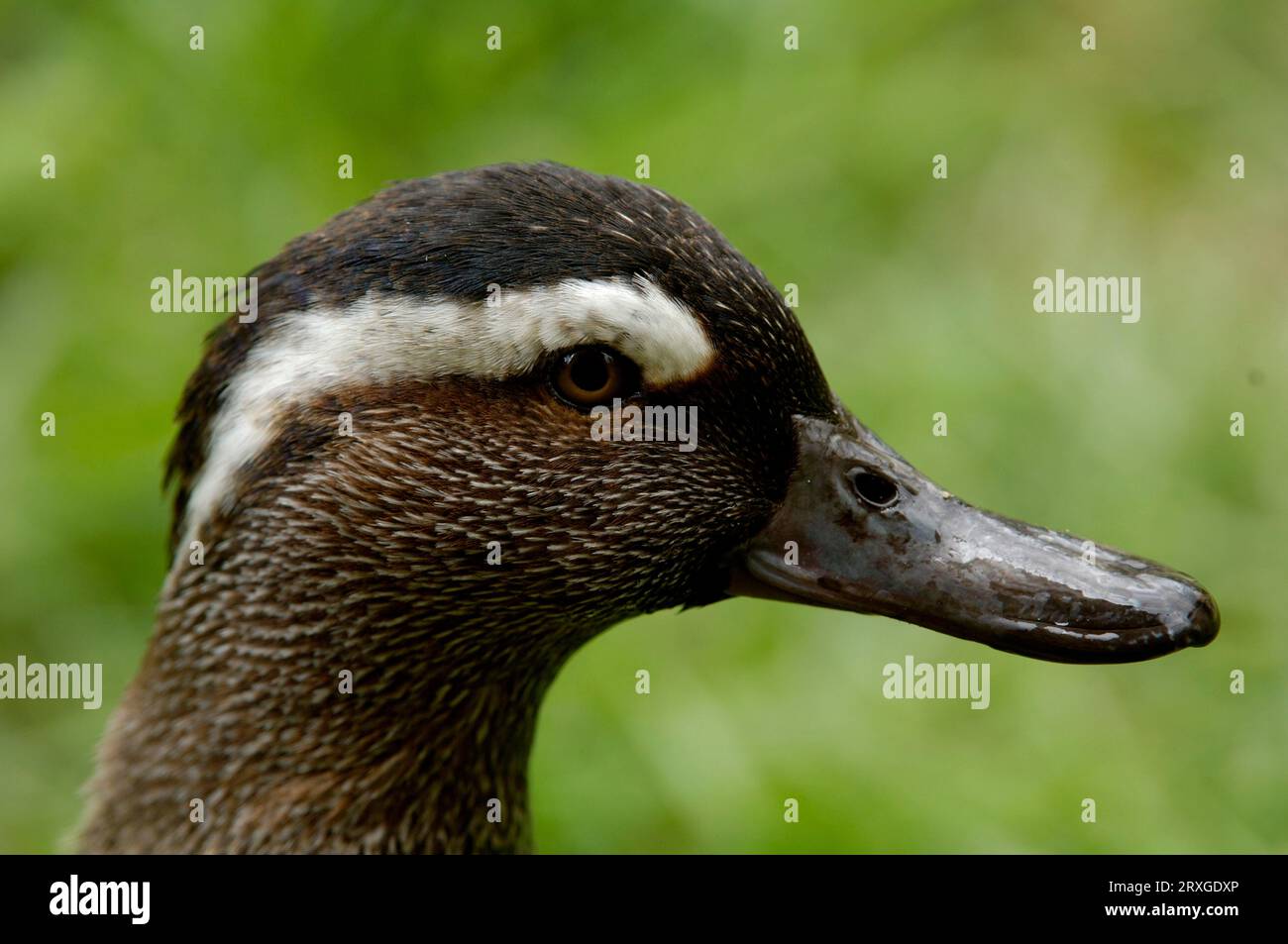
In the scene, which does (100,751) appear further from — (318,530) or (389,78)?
(389,78)

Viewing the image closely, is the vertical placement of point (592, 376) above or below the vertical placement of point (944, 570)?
above

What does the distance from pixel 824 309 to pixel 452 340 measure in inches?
107

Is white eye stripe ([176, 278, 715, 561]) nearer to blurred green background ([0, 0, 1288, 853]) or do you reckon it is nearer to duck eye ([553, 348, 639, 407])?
duck eye ([553, 348, 639, 407])

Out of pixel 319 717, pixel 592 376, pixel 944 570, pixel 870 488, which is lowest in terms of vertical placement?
pixel 319 717

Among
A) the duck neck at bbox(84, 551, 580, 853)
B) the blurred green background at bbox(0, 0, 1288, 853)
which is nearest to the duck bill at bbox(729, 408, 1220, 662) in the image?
the duck neck at bbox(84, 551, 580, 853)

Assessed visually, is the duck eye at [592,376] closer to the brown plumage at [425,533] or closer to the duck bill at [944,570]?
the brown plumage at [425,533]

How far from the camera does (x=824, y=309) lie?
4.79m

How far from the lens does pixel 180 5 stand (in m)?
4.75

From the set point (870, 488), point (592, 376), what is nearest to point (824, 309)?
point (870, 488)

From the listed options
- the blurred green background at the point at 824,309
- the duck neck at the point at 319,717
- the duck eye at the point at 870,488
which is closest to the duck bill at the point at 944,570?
the duck eye at the point at 870,488

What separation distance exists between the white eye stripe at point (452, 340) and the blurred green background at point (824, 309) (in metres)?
1.76

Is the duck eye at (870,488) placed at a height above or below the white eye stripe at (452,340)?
below

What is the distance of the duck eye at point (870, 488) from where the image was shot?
92.6 inches

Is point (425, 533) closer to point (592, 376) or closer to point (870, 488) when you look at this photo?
point (592, 376)
